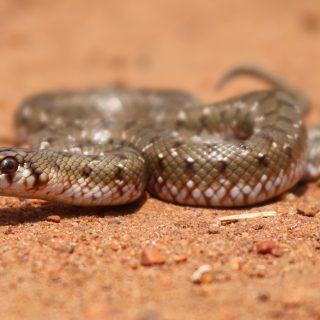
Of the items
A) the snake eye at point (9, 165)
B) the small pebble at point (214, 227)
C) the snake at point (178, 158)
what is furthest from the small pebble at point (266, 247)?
the snake eye at point (9, 165)

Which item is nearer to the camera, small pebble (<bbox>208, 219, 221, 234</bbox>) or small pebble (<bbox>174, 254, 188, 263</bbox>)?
small pebble (<bbox>174, 254, 188, 263</bbox>)

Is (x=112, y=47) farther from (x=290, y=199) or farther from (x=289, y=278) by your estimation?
(x=289, y=278)

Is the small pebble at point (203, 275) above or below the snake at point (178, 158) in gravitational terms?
below

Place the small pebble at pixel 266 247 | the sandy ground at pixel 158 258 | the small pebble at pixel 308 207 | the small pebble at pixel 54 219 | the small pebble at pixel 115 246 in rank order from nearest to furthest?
the sandy ground at pixel 158 258 → the small pebble at pixel 266 247 → the small pebble at pixel 115 246 → the small pebble at pixel 54 219 → the small pebble at pixel 308 207

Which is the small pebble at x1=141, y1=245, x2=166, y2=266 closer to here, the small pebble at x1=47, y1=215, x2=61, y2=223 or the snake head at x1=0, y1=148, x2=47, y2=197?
the small pebble at x1=47, y1=215, x2=61, y2=223

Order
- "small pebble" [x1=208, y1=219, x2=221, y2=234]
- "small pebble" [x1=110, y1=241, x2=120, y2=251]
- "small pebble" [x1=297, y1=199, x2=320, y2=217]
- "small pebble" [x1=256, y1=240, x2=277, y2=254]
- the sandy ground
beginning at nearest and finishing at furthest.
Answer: the sandy ground < "small pebble" [x1=256, y1=240, x2=277, y2=254] < "small pebble" [x1=110, y1=241, x2=120, y2=251] < "small pebble" [x1=208, y1=219, x2=221, y2=234] < "small pebble" [x1=297, y1=199, x2=320, y2=217]

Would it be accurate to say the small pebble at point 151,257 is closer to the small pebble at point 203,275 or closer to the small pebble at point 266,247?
the small pebble at point 203,275

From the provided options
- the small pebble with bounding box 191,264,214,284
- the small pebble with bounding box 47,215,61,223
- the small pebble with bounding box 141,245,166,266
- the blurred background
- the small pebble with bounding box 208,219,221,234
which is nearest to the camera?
the small pebble with bounding box 191,264,214,284

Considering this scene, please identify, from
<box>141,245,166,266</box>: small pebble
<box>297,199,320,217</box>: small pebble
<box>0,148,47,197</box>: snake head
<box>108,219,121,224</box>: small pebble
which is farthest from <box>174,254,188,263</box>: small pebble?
<box>297,199,320,217</box>: small pebble
